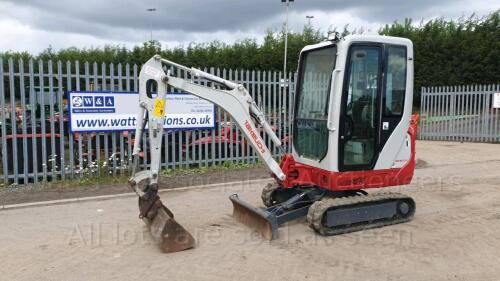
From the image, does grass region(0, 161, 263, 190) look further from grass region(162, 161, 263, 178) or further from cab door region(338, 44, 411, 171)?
cab door region(338, 44, 411, 171)

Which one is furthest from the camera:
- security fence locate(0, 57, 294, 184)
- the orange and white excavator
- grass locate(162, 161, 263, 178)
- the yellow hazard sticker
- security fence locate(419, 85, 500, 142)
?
security fence locate(419, 85, 500, 142)

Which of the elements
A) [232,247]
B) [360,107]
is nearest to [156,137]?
[232,247]

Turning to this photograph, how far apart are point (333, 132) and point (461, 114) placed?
15.0 meters

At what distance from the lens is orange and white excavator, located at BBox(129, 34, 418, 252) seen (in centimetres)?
544

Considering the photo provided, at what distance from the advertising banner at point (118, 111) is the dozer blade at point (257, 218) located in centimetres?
409

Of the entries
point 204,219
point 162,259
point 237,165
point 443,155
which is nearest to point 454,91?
point 443,155

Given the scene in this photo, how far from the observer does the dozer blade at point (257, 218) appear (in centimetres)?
554

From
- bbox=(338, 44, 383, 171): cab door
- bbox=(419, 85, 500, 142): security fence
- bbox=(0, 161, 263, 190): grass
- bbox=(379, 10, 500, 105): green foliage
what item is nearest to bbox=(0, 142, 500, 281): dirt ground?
bbox=(338, 44, 383, 171): cab door

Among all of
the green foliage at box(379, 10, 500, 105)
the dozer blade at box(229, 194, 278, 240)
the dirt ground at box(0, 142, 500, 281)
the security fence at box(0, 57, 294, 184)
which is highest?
the green foliage at box(379, 10, 500, 105)

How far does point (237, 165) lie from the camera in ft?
36.1

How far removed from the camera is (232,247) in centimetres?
530

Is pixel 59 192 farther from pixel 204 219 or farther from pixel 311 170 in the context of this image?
pixel 311 170

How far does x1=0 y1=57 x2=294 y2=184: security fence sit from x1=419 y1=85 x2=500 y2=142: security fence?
11137 millimetres

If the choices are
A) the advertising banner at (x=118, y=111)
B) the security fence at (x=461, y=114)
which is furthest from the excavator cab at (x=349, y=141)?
the security fence at (x=461, y=114)
